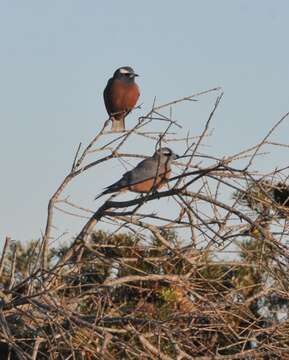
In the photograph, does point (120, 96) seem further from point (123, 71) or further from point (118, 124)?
point (123, 71)

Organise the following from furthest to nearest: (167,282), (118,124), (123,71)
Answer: (123,71) < (118,124) < (167,282)

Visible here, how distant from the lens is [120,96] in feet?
28.8

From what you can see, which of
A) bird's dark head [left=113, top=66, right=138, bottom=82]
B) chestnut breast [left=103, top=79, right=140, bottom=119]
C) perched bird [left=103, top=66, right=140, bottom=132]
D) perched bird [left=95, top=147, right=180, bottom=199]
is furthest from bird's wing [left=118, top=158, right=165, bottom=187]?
bird's dark head [left=113, top=66, right=138, bottom=82]

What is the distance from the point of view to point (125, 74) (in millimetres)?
9344

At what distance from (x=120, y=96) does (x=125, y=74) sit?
62 centimetres

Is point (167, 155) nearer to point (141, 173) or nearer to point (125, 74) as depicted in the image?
point (141, 173)

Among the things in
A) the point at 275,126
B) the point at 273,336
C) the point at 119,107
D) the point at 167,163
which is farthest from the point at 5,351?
the point at 275,126

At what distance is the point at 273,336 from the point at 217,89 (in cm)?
123

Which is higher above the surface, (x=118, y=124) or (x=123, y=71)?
(x=123, y=71)

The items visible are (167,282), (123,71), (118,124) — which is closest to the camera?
(167,282)

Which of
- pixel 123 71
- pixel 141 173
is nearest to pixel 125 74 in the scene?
pixel 123 71

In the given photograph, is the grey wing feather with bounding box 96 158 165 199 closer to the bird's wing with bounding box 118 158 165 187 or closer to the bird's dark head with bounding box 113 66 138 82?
the bird's wing with bounding box 118 158 165 187

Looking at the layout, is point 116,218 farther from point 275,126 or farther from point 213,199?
point 275,126

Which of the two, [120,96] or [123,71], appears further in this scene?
[123,71]
